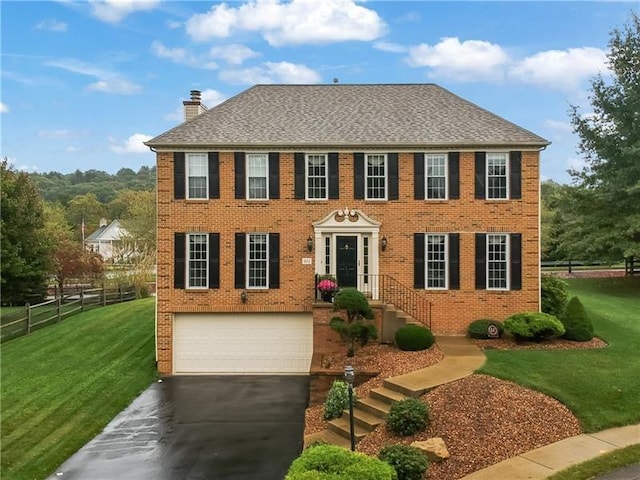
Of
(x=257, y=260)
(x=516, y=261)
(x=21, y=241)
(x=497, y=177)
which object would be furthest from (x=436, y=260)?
(x=21, y=241)

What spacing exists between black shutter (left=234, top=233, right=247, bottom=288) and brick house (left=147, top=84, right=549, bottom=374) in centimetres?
3

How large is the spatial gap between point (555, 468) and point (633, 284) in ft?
72.8

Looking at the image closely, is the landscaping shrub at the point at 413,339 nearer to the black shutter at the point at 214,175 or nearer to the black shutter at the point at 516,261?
the black shutter at the point at 516,261

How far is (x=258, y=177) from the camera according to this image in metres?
16.3

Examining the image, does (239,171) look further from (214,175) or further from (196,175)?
(196,175)

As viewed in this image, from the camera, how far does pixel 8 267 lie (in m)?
27.1

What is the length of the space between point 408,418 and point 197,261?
31.1 ft

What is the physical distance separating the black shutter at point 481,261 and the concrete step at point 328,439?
26.2ft

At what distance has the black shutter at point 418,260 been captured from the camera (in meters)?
16.1

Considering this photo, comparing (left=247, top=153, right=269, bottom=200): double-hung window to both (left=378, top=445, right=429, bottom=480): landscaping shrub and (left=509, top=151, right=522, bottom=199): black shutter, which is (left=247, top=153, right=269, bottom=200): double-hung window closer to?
(left=509, top=151, right=522, bottom=199): black shutter

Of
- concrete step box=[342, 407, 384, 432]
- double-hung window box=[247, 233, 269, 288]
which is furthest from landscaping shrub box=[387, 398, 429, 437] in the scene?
double-hung window box=[247, 233, 269, 288]

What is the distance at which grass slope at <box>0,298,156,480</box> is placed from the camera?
10.0m

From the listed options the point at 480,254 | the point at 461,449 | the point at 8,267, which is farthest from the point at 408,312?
the point at 8,267

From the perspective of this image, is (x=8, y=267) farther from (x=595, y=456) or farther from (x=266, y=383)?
(x=595, y=456)
